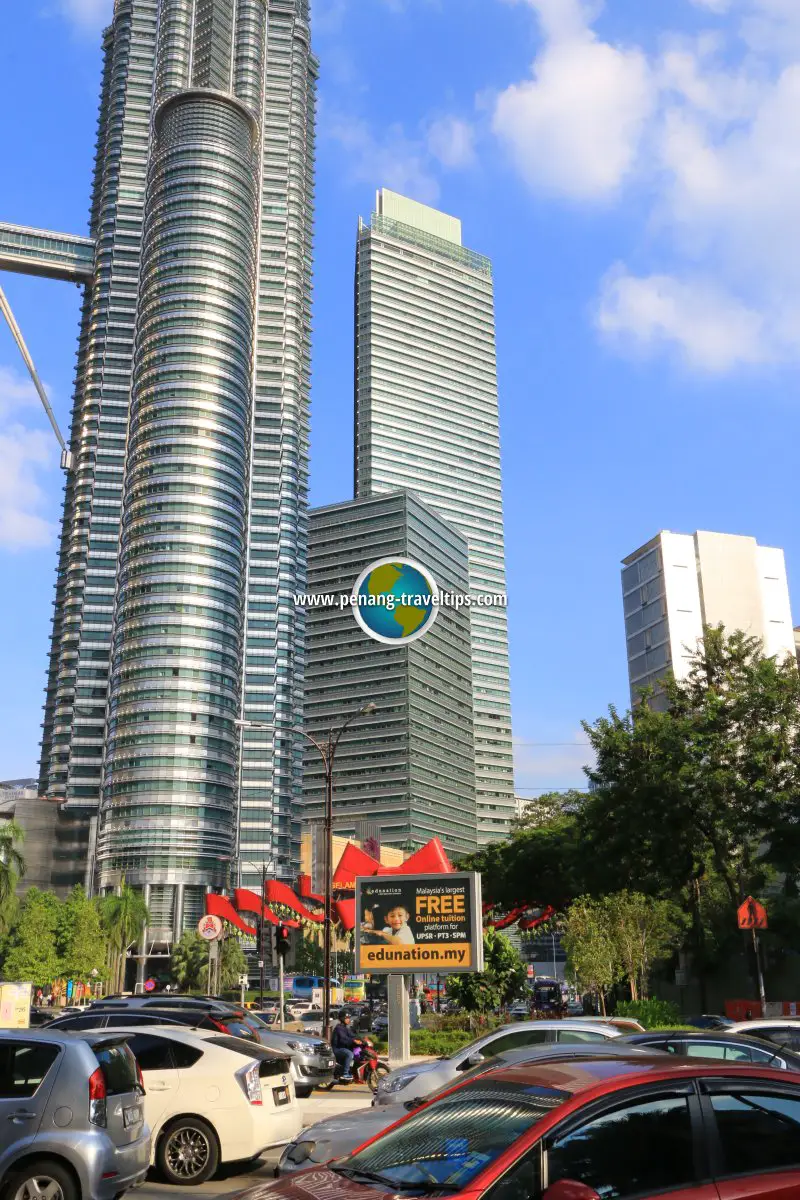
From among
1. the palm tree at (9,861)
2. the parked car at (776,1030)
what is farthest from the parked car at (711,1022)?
the palm tree at (9,861)

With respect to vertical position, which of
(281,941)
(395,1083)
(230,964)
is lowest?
(230,964)

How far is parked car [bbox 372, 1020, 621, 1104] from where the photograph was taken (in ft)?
46.2

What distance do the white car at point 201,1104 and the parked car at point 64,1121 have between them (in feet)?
6.07

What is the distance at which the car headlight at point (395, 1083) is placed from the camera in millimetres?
14414

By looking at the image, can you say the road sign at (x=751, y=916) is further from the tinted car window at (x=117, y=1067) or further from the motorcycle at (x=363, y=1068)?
the tinted car window at (x=117, y=1067)

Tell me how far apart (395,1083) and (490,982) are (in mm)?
18486

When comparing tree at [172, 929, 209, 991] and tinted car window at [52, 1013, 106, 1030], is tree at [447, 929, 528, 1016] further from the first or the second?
tree at [172, 929, 209, 991]

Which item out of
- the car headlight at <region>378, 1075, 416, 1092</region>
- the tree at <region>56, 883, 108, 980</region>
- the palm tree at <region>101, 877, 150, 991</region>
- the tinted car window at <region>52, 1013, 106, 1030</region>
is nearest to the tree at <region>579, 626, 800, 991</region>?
the car headlight at <region>378, 1075, 416, 1092</region>

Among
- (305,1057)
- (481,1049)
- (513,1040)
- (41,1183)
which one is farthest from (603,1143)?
(305,1057)

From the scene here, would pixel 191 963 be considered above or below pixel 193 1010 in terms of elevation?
below

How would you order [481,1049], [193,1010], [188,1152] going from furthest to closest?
[193,1010]
[481,1049]
[188,1152]

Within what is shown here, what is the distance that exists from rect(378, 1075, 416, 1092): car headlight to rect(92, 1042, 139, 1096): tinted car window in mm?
5947

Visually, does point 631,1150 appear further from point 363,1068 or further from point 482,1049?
point 363,1068

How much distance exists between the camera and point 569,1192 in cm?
416
